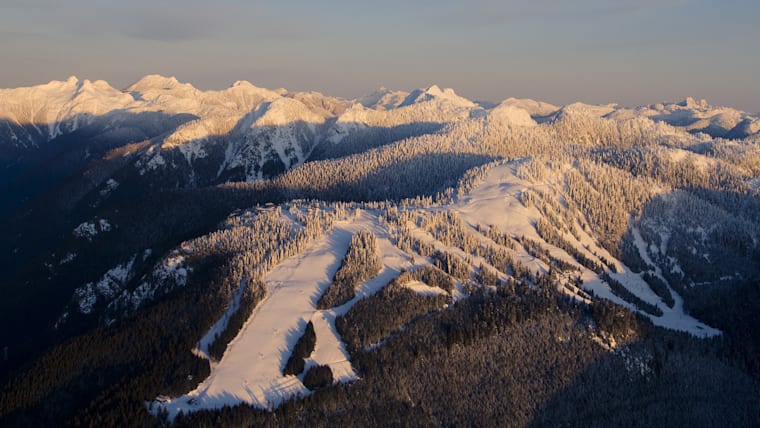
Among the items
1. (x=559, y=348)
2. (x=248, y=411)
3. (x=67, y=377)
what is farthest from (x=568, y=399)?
(x=67, y=377)

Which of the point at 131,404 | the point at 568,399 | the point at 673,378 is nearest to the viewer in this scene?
the point at 131,404

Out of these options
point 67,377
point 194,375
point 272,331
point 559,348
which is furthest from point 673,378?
point 67,377

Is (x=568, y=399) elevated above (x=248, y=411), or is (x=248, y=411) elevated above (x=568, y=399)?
(x=248, y=411)

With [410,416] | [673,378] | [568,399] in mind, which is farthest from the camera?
[673,378]

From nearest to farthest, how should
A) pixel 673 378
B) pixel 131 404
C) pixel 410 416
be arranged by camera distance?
pixel 131 404 → pixel 410 416 → pixel 673 378

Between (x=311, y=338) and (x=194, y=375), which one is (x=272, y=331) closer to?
(x=311, y=338)

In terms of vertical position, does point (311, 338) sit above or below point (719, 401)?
above

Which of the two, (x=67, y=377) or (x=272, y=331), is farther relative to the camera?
(x=272, y=331)

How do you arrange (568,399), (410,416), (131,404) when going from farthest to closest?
1. (568,399)
2. (410,416)
3. (131,404)

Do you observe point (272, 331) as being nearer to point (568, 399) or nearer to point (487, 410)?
point (487, 410)

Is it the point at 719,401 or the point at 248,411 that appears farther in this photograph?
the point at 719,401
